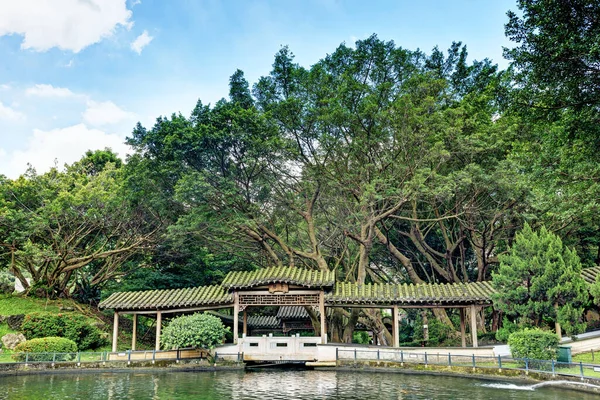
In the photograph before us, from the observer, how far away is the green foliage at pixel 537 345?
15469 millimetres

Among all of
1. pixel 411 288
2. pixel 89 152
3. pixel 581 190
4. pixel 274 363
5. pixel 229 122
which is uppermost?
pixel 89 152

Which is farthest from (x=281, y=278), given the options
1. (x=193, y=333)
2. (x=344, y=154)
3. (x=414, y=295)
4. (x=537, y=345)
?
(x=537, y=345)

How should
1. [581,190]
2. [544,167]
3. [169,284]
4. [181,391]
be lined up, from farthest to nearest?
[169,284] < [581,190] < [544,167] < [181,391]

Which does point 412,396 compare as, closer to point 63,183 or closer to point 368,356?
point 368,356

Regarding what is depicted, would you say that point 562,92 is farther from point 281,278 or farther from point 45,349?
point 45,349

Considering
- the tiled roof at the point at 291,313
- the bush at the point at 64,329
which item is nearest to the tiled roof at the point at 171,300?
the bush at the point at 64,329

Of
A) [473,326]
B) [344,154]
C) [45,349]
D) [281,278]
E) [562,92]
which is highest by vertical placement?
[344,154]

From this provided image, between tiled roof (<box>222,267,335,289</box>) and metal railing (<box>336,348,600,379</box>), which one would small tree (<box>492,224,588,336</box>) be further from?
tiled roof (<box>222,267,335,289</box>)

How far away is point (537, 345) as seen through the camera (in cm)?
1552

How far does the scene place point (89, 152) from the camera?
109 feet

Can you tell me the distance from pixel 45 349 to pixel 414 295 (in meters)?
Result: 15.9

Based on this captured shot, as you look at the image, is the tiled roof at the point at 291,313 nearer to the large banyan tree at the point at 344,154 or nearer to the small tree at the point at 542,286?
the large banyan tree at the point at 344,154

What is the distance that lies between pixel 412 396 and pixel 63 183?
2253 centimetres

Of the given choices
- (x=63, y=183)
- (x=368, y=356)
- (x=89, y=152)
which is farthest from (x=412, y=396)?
(x=89, y=152)
